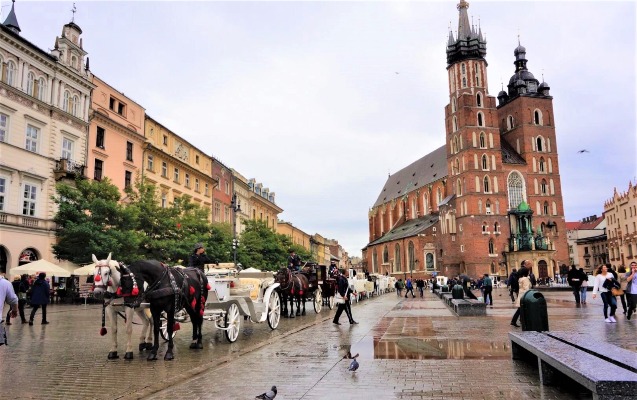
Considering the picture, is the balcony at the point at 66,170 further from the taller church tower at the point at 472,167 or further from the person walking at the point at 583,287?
the taller church tower at the point at 472,167

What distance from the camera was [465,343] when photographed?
990 cm

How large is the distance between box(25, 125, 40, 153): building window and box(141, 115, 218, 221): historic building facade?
7919mm

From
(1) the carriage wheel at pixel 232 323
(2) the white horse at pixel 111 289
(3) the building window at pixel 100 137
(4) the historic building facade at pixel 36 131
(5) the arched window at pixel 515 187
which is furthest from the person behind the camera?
(5) the arched window at pixel 515 187

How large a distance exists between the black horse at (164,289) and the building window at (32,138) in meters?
23.3

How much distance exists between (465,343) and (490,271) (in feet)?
211

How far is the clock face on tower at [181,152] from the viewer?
42.8 m

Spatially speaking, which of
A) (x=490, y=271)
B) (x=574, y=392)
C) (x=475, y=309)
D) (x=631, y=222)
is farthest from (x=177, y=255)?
(x=631, y=222)

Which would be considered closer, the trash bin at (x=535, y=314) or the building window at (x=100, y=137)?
the trash bin at (x=535, y=314)

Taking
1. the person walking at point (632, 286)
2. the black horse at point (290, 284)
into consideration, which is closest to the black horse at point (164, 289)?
the black horse at point (290, 284)

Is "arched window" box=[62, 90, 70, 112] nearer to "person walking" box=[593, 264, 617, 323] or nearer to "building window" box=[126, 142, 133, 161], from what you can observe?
"building window" box=[126, 142, 133, 161]

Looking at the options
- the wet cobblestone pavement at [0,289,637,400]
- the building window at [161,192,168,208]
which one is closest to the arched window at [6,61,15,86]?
the building window at [161,192,168,208]

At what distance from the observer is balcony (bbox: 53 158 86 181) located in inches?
1151

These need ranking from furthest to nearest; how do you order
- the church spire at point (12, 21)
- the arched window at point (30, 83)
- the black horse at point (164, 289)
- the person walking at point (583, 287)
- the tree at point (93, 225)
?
the church spire at point (12, 21)
the arched window at point (30, 83)
the tree at point (93, 225)
the person walking at point (583, 287)
the black horse at point (164, 289)

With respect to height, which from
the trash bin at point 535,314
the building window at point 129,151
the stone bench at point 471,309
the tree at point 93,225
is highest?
the building window at point 129,151
